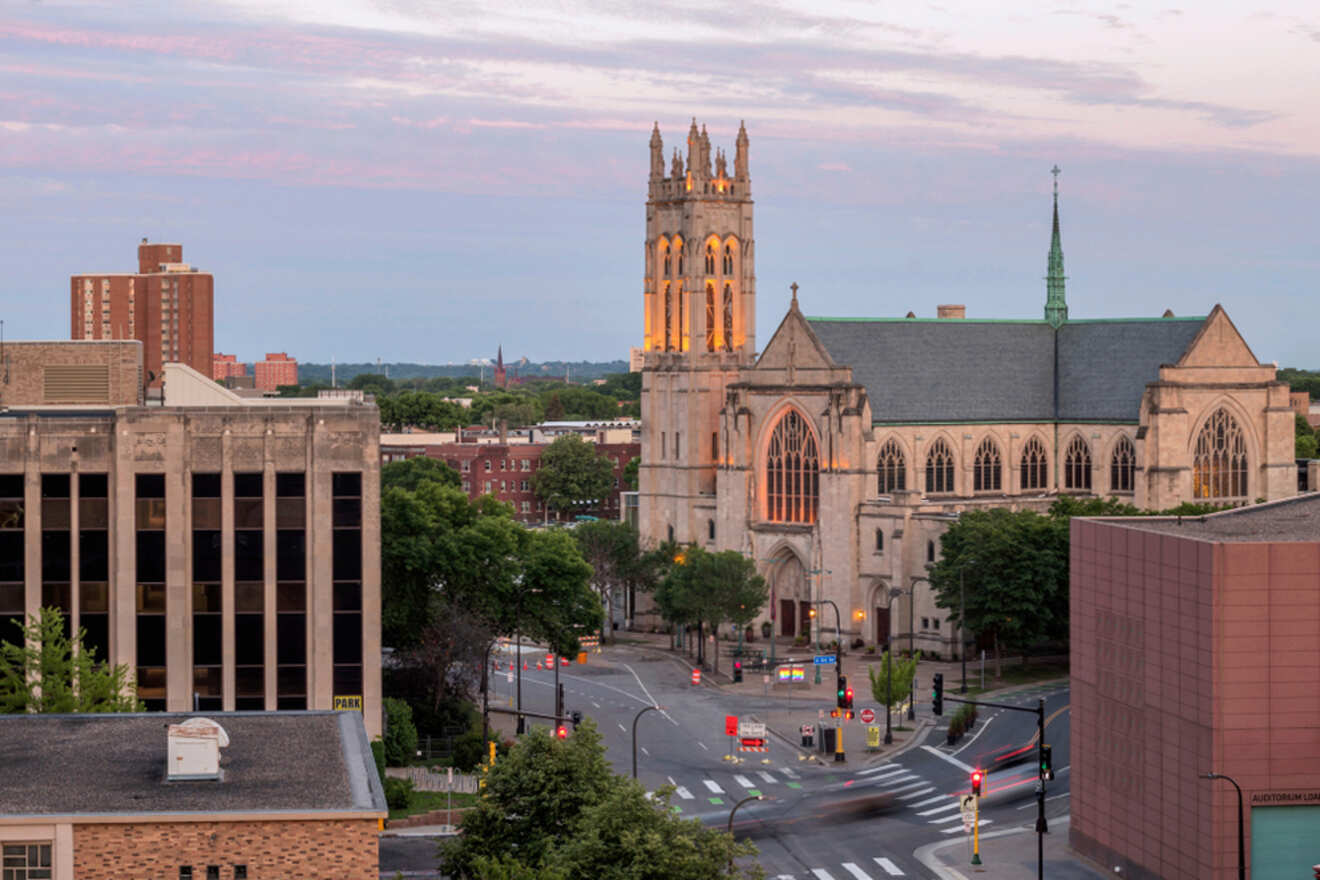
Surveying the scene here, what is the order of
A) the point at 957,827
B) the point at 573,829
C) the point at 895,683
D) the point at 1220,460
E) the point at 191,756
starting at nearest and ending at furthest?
the point at 191,756
the point at 573,829
the point at 957,827
the point at 895,683
the point at 1220,460

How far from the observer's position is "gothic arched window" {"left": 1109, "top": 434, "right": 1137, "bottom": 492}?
134 meters

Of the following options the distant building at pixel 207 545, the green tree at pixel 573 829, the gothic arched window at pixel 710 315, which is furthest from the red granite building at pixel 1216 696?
the gothic arched window at pixel 710 315

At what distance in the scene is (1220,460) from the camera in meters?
134

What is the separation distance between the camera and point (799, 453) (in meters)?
130

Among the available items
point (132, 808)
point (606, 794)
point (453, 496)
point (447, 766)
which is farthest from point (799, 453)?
point (132, 808)

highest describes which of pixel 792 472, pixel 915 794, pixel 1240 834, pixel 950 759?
pixel 792 472

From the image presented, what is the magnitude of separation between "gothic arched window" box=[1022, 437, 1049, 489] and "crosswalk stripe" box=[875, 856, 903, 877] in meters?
67.9

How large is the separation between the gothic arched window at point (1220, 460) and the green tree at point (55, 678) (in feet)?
257

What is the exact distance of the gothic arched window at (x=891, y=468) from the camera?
131m

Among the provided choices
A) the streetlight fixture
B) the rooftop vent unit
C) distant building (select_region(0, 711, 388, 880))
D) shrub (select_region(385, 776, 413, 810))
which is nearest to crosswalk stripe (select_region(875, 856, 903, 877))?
the streetlight fixture

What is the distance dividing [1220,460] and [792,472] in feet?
85.1

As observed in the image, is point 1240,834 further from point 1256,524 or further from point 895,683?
point 895,683

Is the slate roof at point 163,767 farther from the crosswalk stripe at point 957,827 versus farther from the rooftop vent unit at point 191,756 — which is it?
the crosswalk stripe at point 957,827

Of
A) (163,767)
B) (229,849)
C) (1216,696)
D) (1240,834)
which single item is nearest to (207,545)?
(163,767)
